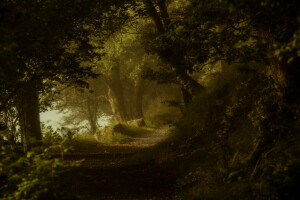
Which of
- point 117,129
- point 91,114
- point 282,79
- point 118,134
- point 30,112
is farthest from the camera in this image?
point 91,114

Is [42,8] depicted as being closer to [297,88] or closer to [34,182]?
[34,182]

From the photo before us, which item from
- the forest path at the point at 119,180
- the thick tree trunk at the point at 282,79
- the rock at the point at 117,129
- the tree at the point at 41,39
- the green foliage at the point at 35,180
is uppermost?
the tree at the point at 41,39

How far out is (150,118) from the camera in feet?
100

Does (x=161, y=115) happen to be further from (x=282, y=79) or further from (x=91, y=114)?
(x=282, y=79)

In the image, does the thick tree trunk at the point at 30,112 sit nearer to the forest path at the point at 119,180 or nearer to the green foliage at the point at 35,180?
the forest path at the point at 119,180

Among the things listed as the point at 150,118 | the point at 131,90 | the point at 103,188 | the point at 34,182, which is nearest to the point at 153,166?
the point at 103,188

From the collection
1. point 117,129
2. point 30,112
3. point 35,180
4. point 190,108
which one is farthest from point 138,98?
point 35,180

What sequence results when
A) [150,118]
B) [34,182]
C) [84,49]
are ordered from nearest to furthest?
1. [34,182]
2. [84,49]
3. [150,118]

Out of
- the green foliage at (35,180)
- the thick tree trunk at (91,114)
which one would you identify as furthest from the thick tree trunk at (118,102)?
the green foliage at (35,180)

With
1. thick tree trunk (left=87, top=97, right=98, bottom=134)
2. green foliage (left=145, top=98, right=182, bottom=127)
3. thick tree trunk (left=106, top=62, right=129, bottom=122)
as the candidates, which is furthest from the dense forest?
thick tree trunk (left=87, top=97, right=98, bottom=134)

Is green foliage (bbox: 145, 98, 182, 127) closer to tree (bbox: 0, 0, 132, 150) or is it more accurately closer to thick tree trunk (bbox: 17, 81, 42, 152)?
thick tree trunk (bbox: 17, 81, 42, 152)

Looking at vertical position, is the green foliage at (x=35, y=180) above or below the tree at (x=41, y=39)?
below

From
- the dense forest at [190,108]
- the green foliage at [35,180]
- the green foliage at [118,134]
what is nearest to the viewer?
the green foliage at [35,180]

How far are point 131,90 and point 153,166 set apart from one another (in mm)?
28265
